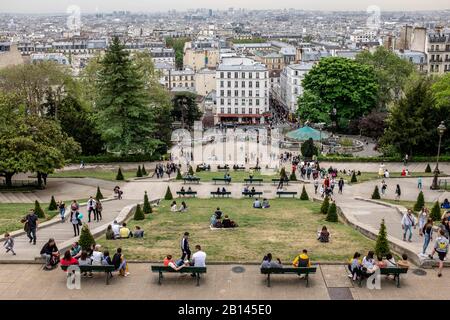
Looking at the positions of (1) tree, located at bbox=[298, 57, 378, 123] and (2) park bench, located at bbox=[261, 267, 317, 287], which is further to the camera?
(1) tree, located at bbox=[298, 57, 378, 123]

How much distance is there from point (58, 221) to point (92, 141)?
33284mm

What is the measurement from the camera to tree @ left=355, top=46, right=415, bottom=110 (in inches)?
3315

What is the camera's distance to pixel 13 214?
3022 centimetres

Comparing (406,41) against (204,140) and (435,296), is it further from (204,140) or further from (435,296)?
(435,296)

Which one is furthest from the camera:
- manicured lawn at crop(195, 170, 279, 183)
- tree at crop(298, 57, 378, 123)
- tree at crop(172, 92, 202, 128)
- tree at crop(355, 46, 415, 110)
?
tree at crop(172, 92, 202, 128)

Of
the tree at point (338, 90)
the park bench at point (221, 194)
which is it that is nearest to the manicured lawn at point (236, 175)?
the park bench at point (221, 194)

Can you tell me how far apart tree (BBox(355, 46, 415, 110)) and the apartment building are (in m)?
24.3

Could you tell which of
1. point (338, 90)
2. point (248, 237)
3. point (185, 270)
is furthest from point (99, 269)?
point (338, 90)

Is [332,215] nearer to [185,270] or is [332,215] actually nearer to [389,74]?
[185,270]

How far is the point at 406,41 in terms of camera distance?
391 feet

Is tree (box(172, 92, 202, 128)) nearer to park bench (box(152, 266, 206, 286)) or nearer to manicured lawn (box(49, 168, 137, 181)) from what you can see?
manicured lawn (box(49, 168, 137, 181))

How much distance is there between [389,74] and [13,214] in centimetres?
6781

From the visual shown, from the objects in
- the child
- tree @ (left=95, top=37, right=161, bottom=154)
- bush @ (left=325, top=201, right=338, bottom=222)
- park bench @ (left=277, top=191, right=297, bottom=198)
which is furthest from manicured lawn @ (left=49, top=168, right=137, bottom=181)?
the child
